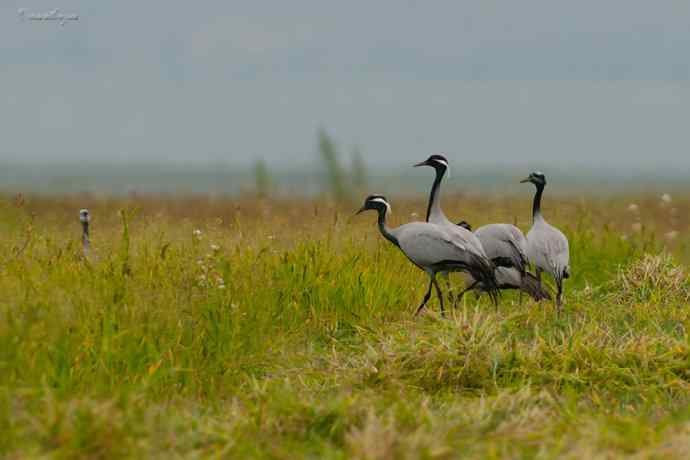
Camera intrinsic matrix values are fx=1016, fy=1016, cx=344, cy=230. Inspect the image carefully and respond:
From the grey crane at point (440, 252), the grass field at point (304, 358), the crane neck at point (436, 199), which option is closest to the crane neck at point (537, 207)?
the grass field at point (304, 358)

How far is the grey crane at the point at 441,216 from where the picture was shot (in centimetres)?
902

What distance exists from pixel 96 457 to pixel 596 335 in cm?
452

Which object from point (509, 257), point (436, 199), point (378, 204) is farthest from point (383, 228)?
point (509, 257)

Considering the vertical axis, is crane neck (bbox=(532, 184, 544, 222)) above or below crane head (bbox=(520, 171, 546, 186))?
below

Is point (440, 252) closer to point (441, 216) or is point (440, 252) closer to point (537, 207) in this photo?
point (441, 216)

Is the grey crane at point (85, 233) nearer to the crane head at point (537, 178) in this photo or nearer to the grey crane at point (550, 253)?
the grey crane at point (550, 253)

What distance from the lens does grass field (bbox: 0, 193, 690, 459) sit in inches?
199

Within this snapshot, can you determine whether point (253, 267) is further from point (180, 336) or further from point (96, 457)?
point (96, 457)

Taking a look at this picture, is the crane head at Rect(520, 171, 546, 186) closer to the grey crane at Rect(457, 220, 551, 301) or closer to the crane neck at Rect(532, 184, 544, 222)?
the crane neck at Rect(532, 184, 544, 222)

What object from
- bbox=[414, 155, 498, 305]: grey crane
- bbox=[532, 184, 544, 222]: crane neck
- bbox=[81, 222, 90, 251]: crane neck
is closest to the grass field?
bbox=[81, 222, 90, 251]: crane neck

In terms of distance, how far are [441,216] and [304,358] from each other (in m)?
2.45

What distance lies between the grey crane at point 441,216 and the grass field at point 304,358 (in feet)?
2.20

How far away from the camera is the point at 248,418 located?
5.66 meters

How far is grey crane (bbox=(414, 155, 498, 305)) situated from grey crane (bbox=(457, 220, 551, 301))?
141mm
